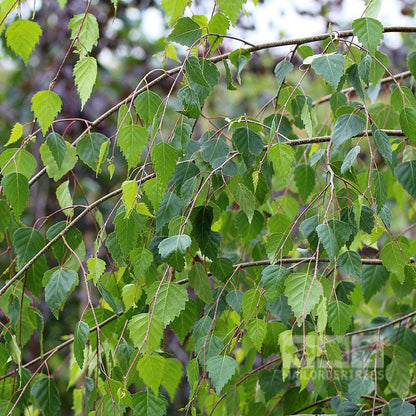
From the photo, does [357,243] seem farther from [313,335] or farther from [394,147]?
[313,335]

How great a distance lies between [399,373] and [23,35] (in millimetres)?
880

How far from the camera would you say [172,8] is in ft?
3.20

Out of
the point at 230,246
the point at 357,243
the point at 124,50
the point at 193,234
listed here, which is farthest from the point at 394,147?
the point at 124,50

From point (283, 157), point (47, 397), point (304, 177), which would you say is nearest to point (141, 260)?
point (283, 157)

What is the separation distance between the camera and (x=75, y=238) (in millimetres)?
1063

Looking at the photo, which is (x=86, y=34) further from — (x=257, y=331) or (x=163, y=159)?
(x=257, y=331)

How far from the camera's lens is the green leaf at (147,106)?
939mm

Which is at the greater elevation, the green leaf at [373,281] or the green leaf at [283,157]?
the green leaf at [283,157]

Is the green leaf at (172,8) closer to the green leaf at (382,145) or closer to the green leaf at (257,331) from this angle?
the green leaf at (382,145)

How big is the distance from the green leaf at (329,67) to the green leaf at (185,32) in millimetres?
188

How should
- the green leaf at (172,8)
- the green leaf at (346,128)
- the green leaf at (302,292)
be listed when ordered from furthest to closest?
the green leaf at (172,8) < the green leaf at (346,128) < the green leaf at (302,292)

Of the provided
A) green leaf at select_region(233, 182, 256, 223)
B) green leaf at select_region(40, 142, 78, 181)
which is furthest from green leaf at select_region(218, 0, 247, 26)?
green leaf at select_region(40, 142, 78, 181)

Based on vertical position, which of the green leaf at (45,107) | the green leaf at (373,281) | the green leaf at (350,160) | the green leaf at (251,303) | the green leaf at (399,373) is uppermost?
the green leaf at (45,107)

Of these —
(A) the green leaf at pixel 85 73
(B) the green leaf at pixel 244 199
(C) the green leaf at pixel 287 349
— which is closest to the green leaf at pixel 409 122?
(B) the green leaf at pixel 244 199
